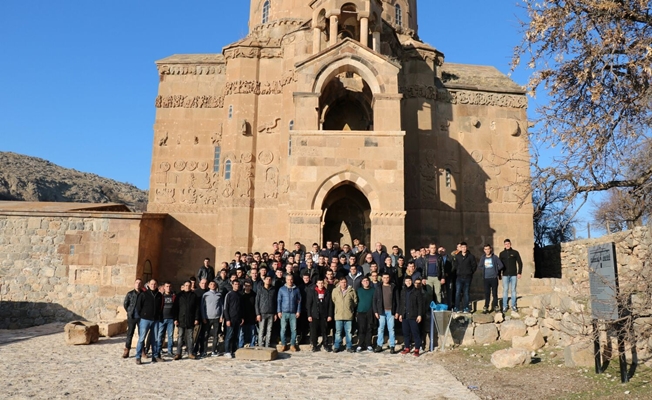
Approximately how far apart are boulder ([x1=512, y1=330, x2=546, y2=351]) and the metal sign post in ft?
6.43

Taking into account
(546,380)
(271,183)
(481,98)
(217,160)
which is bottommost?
(546,380)

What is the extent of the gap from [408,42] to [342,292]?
13.9m

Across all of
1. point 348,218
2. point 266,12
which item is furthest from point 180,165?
point 266,12

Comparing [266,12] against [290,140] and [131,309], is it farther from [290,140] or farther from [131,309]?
[131,309]

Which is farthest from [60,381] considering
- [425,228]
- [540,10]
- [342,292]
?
[425,228]

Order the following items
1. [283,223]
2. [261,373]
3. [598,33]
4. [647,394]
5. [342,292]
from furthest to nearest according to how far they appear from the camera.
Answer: [283,223] → [342,292] → [261,373] → [598,33] → [647,394]

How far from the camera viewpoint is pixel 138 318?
10.9 m

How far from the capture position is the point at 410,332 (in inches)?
448

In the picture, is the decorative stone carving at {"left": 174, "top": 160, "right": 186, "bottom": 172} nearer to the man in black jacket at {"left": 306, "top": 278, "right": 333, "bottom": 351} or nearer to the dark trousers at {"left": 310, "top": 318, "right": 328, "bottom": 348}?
the man in black jacket at {"left": 306, "top": 278, "right": 333, "bottom": 351}

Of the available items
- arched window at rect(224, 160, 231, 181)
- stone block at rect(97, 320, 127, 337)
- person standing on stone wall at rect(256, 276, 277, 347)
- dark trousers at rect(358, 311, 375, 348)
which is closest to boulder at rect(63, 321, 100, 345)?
stone block at rect(97, 320, 127, 337)

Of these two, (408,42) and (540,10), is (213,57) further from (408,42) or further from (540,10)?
(540,10)

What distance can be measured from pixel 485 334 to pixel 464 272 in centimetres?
150

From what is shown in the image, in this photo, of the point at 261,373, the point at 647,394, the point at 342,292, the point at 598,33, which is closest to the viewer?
the point at 647,394

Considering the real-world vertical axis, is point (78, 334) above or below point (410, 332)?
below
